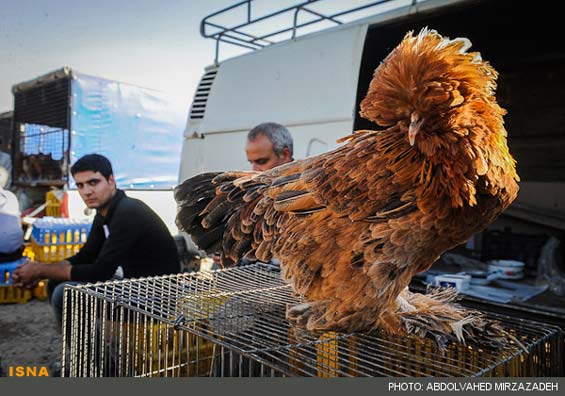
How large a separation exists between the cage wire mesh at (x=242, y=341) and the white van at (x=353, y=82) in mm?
1324

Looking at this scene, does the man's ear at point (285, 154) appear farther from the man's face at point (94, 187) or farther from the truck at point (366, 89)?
the man's face at point (94, 187)

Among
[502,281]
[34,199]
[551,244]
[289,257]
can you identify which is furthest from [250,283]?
[34,199]

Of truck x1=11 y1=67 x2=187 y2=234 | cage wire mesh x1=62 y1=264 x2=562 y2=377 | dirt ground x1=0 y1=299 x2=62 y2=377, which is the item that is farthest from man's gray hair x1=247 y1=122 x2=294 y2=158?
truck x1=11 y1=67 x2=187 y2=234

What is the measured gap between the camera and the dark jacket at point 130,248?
2463mm

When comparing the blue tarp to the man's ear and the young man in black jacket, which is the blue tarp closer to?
the young man in black jacket

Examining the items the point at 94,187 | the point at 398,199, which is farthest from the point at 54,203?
the point at 398,199

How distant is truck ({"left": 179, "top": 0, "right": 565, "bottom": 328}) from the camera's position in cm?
273

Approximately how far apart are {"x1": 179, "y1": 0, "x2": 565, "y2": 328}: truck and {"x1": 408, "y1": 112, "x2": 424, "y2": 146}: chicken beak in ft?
5.28

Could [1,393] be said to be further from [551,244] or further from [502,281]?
[551,244]

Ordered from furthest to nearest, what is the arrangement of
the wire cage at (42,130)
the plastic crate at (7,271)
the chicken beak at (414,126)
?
the wire cage at (42,130), the plastic crate at (7,271), the chicken beak at (414,126)

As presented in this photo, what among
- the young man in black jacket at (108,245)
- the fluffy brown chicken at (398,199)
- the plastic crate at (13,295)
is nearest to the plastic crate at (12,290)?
the plastic crate at (13,295)

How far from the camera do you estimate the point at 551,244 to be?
9.75 feet

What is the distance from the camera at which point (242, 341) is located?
49.8 inches

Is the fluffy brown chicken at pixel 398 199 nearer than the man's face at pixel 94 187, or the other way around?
A: the fluffy brown chicken at pixel 398 199
